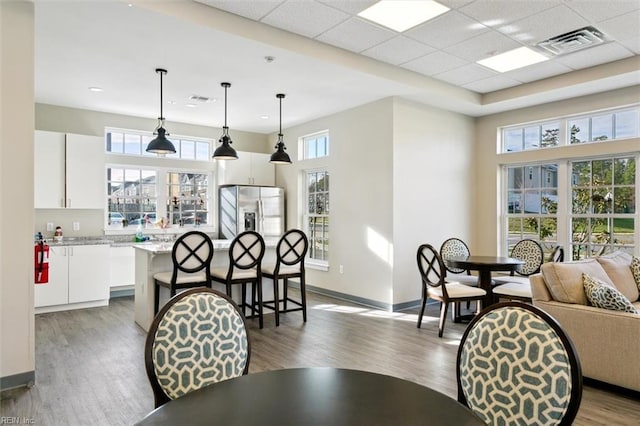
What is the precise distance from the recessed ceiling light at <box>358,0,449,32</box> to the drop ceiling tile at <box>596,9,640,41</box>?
62.4 inches

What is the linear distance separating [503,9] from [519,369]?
321 cm

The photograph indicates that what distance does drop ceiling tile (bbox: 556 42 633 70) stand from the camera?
432cm

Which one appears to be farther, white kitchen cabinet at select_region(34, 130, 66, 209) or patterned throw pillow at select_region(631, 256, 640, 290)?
white kitchen cabinet at select_region(34, 130, 66, 209)

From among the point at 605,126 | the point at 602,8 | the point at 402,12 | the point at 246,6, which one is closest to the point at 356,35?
the point at 402,12

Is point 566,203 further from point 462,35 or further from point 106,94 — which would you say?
point 106,94

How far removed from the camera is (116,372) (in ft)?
11.0

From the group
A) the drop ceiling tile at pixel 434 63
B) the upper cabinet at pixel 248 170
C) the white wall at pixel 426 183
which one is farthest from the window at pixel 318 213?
the drop ceiling tile at pixel 434 63

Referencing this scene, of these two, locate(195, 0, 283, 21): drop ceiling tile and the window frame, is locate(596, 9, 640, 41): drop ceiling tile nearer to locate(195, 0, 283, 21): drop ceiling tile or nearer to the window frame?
locate(195, 0, 283, 21): drop ceiling tile

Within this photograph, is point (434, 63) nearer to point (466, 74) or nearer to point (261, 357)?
point (466, 74)

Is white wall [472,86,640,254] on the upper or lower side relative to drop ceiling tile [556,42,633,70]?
lower

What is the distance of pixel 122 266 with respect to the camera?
20.8 ft

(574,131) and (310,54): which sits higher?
(310,54)

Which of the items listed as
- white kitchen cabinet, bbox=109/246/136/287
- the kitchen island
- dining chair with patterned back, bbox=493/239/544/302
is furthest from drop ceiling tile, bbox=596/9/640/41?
white kitchen cabinet, bbox=109/246/136/287

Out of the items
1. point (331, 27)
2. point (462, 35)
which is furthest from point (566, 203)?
point (331, 27)
